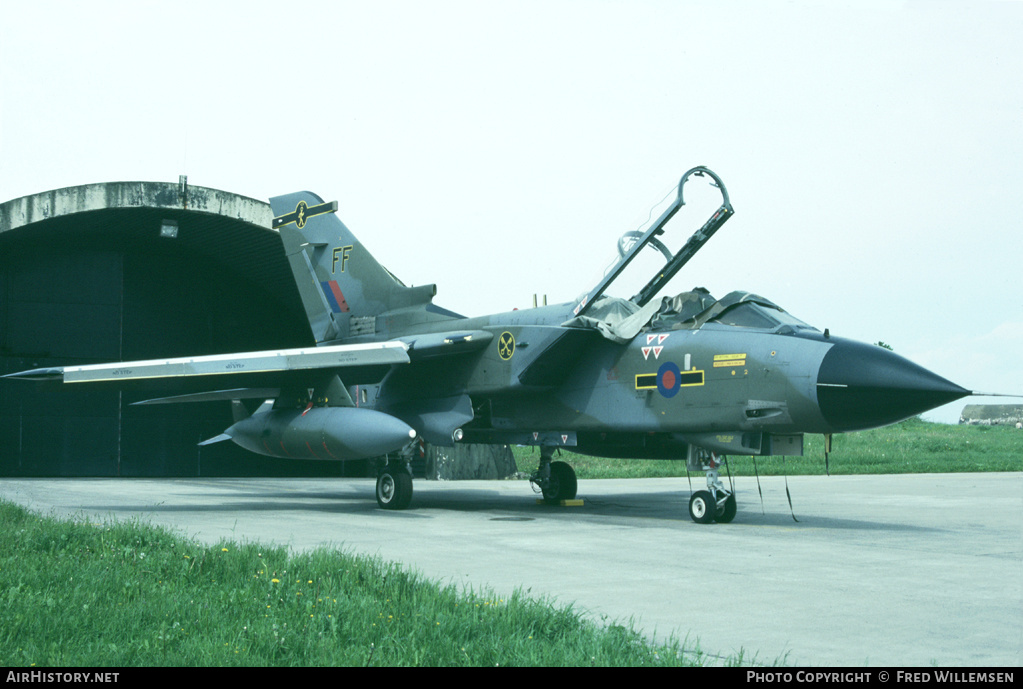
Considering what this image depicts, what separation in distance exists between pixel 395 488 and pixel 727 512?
15.4 ft

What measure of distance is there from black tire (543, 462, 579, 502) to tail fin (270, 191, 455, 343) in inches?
135

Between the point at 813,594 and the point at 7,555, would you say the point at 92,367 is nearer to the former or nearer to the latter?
the point at 7,555

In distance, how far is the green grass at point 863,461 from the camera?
24438mm

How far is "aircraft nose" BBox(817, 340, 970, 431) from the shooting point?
29.1 feet

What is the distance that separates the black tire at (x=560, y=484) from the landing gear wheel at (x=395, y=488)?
7.36 feet

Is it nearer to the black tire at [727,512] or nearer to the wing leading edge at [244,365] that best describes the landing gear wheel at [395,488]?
the wing leading edge at [244,365]

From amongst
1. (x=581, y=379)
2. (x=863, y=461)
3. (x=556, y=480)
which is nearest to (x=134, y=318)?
(x=556, y=480)

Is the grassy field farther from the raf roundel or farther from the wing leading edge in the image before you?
the wing leading edge

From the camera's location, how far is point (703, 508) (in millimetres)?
10445

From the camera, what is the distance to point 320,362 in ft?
40.5

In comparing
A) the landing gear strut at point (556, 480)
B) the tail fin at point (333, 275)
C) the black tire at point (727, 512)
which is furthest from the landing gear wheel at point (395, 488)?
the black tire at point (727, 512)

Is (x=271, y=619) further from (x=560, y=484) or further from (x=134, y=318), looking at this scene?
(x=134, y=318)

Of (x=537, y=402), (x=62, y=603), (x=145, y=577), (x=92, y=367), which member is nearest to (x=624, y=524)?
(x=537, y=402)

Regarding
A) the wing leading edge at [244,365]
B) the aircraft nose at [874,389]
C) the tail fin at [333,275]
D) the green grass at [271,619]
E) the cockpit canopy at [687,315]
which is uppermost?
the tail fin at [333,275]
